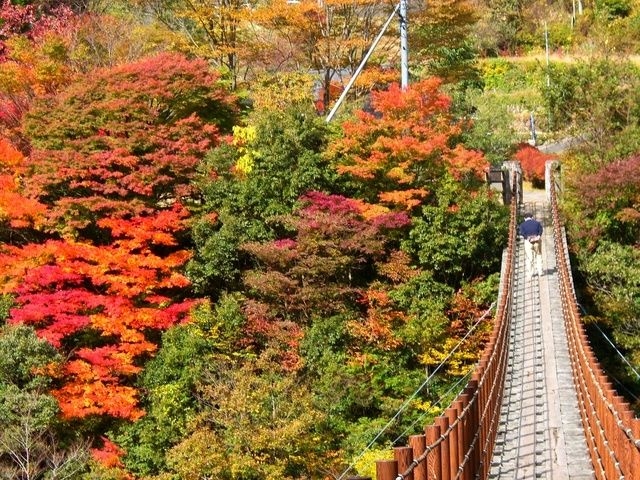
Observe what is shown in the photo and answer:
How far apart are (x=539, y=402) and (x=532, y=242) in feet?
24.5

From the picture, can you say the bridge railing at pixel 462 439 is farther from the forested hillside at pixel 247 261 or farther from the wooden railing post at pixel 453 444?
the forested hillside at pixel 247 261

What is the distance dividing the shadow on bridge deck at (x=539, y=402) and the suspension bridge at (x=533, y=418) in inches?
0.4

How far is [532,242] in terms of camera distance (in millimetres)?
17594

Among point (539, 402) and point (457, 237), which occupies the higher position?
point (457, 237)

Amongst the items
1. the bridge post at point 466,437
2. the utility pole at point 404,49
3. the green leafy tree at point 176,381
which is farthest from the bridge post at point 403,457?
the utility pole at point 404,49

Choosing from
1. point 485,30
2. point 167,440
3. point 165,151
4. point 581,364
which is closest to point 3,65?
point 165,151

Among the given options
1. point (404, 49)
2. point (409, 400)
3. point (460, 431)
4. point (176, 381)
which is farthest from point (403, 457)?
point (404, 49)

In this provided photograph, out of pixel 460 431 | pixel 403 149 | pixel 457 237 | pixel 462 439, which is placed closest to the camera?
pixel 460 431

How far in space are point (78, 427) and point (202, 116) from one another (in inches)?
344

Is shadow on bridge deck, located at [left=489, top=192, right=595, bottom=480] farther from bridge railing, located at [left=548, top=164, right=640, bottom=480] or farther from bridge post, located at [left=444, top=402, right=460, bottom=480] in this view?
bridge post, located at [left=444, top=402, right=460, bottom=480]

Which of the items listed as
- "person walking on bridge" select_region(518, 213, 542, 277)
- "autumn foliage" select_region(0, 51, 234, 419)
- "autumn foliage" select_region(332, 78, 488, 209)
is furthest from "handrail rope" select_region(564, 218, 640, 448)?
"autumn foliage" select_region(0, 51, 234, 419)

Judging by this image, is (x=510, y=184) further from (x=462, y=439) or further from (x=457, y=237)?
(x=462, y=439)

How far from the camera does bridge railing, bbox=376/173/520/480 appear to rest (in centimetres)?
410

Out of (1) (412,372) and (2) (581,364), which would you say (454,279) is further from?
(2) (581,364)
